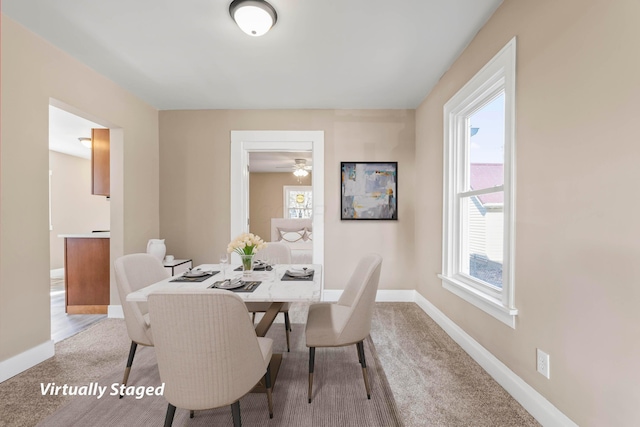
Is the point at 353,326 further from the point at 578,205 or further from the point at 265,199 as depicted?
the point at 265,199

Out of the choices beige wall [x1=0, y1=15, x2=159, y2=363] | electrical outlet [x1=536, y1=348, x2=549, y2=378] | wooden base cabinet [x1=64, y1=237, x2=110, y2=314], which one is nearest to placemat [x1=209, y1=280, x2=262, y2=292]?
beige wall [x1=0, y1=15, x2=159, y2=363]

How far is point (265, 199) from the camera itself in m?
8.63

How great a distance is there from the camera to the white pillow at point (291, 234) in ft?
20.9

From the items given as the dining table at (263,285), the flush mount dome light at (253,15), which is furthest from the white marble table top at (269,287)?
the flush mount dome light at (253,15)

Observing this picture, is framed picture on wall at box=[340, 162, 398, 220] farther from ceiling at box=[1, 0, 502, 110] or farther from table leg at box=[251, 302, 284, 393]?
table leg at box=[251, 302, 284, 393]

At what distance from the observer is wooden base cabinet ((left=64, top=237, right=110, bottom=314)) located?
3375mm

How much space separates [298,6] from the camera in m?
1.94

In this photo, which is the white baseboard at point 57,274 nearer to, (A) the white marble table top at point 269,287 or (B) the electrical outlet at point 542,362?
(A) the white marble table top at point 269,287

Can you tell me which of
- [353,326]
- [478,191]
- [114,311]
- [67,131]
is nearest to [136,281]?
[353,326]

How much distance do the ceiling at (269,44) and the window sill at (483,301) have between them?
6.60 feet

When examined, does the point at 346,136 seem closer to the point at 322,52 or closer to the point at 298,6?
the point at 322,52

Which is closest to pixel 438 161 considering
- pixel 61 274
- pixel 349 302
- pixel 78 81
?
pixel 349 302

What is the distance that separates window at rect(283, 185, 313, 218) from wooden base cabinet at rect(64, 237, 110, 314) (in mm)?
5446

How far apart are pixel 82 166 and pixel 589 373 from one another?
326 inches
